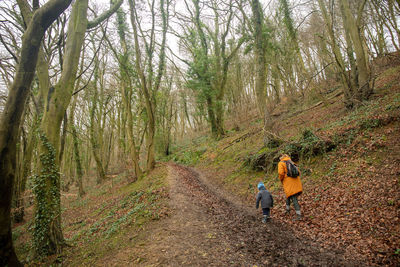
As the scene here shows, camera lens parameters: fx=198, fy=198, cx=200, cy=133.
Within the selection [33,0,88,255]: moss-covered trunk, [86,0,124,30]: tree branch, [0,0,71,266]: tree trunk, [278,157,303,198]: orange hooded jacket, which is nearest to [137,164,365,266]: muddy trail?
[278,157,303,198]: orange hooded jacket

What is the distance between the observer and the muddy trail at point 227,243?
3842 millimetres

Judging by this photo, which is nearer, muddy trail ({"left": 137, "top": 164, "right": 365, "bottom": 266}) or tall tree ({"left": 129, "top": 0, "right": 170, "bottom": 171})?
muddy trail ({"left": 137, "top": 164, "right": 365, "bottom": 266})

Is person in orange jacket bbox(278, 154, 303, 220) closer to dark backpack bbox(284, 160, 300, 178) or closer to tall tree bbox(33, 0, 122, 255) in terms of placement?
dark backpack bbox(284, 160, 300, 178)

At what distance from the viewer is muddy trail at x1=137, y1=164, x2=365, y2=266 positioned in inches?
151

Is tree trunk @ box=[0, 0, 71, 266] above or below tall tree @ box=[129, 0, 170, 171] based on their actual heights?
below

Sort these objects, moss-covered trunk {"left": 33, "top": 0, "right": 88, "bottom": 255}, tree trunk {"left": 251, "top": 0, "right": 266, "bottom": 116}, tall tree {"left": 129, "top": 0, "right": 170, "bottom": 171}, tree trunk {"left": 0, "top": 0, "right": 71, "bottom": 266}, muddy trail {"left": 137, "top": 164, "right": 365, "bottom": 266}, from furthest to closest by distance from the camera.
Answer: tall tree {"left": 129, "top": 0, "right": 170, "bottom": 171}, tree trunk {"left": 251, "top": 0, "right": 266, "bottom": 116}, moss-covered trunk {"left": 33, "top": 0, "right": 88, "bottom": 255}, muddy trail {"left": 137, "top": 164, "right": 365, "bottom": 266}, tree trunk {"left": 0, "top": 0, "right": 71, "bottom": 266}

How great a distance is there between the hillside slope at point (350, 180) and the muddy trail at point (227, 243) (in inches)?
19.0

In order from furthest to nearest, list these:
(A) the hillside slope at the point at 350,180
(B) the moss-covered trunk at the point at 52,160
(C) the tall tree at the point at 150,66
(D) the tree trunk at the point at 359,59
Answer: (C) the tall tree at the point at 150,66
(D) the tree trunk at the point at 359,59
(B) the moss-covered trunk at the point at 52,160
(A) the hillside slope at the point at 350,180

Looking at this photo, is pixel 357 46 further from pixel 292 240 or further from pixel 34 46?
pixel 34 46

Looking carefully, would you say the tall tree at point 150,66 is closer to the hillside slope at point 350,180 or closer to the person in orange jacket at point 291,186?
the hillside slope at point 350,180

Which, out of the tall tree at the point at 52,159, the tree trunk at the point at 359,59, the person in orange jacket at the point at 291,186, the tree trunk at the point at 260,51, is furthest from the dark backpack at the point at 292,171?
the tree trunk at the point at 359,59

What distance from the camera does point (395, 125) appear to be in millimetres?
6637

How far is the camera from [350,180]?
226 inches

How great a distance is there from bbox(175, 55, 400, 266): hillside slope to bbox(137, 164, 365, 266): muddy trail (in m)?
0.48
